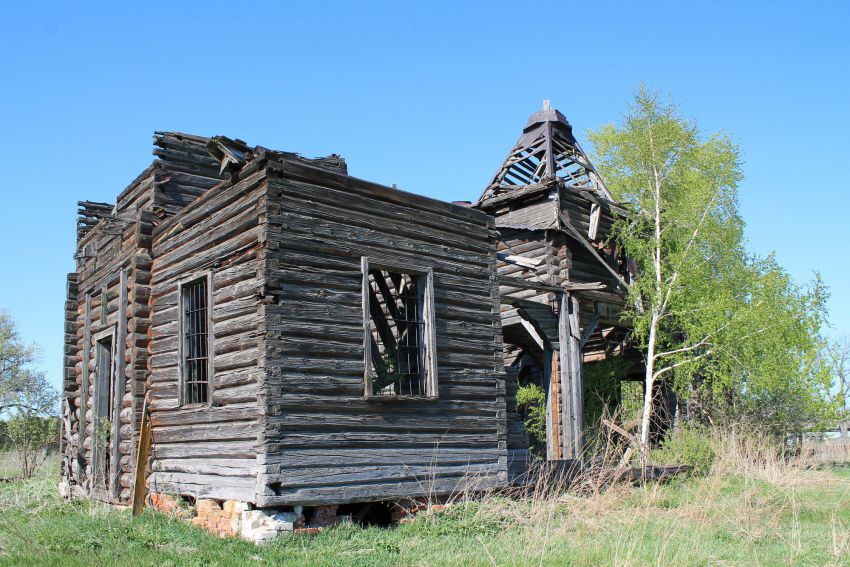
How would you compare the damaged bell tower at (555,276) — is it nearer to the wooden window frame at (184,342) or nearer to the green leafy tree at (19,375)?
the wooden window frame at (184,342)

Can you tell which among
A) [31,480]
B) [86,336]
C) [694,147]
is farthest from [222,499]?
[694,147]

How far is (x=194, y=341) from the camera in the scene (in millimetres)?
11328

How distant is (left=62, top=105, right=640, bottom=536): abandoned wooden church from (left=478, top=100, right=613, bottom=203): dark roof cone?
22.9ft

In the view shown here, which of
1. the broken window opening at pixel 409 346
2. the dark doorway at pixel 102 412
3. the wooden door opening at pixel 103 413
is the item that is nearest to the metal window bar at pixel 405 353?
the broken window opening at pixel 409 346

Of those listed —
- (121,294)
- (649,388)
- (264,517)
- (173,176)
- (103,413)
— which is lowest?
(264,517)

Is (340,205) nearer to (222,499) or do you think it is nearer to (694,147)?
(222,499)

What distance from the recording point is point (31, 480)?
1741 cm

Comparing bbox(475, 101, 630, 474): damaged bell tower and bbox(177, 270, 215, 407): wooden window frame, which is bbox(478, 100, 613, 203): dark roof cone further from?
bbox(177, 270, 215, 407): wooden window frame

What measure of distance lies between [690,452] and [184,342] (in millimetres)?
Result: 10903

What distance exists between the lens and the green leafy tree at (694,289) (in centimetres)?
1778

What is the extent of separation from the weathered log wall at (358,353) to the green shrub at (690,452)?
6452mm

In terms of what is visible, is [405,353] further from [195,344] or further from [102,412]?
[102,412]

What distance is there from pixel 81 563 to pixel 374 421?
3853 mm

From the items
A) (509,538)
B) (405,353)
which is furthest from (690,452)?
(509,538)
